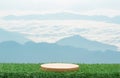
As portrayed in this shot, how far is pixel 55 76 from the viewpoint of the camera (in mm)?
7242

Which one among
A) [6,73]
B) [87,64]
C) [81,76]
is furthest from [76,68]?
[6,73]

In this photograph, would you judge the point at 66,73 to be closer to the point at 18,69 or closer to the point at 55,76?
the point at 55,76

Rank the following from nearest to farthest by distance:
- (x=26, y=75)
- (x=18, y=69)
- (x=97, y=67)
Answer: (x=26, y=75) → (x=18, y=69) → (x=97, y=67)

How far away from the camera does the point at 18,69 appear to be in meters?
7.66

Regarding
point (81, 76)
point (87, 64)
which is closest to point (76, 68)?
point (81, 76)

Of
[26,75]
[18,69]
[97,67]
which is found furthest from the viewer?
[97,67]

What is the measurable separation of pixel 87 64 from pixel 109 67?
2.36ft

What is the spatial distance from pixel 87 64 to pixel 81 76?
4.90 ft

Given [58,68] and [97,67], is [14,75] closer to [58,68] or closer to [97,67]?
[58,68]

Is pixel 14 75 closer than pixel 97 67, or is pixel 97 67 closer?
pixel 14 75

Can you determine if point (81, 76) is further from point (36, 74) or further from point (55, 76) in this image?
point (36, 74)

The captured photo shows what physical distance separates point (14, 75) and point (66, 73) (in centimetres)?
125

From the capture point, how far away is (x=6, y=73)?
7.24 metres

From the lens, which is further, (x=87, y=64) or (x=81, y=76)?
(x=87, y=64)
